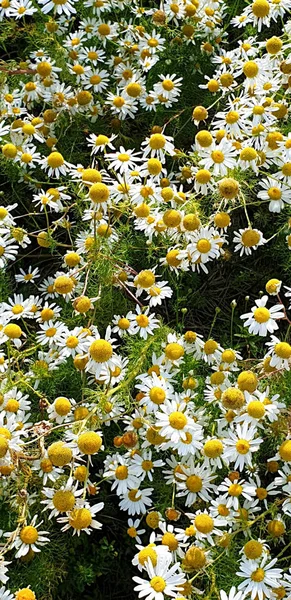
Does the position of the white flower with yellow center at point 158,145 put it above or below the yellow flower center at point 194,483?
above

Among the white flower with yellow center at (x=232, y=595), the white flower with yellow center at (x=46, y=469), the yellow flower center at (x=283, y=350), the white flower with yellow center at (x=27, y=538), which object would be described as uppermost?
the yellow flower center at (x=283, y=350)

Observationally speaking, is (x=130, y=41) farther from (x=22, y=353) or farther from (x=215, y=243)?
(x=22, y=353)

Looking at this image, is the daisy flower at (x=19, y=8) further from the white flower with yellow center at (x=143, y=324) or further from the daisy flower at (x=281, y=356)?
the daisy flower at (x=281, y=356)

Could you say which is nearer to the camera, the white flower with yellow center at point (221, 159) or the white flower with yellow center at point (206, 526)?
the white flower with yellow center at point (206, 526)

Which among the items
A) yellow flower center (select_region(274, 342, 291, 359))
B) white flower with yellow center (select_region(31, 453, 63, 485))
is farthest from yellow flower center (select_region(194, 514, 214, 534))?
yellow flower center (select_region(274, 342, 291, 359))

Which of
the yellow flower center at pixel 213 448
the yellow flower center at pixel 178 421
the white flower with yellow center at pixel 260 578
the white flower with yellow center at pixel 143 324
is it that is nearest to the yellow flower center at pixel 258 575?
the white flower with yellow center at pixel 260 578

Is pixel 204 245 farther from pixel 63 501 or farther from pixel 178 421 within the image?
pixel 63 501

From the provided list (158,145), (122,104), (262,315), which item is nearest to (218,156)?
(158,145)
